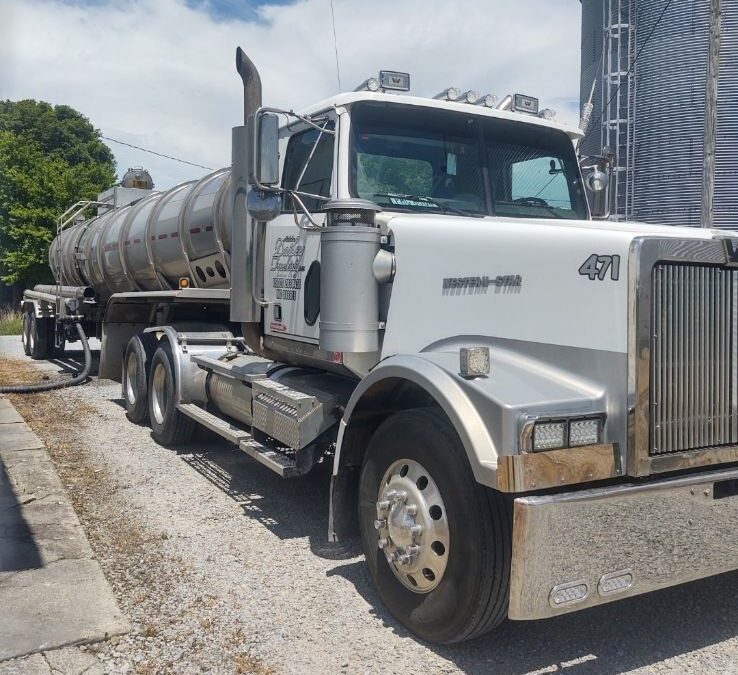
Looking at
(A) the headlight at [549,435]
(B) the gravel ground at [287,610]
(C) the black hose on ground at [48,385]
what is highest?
(A) the headlight at [549,435]

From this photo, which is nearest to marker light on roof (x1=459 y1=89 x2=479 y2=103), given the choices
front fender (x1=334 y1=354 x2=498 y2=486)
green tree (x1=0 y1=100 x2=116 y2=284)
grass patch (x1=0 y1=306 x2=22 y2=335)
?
front fender (x1=334 y1=354 x2=498 y2=486)

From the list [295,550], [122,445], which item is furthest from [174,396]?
[295,550]

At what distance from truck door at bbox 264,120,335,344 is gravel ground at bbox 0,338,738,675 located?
1365 mm

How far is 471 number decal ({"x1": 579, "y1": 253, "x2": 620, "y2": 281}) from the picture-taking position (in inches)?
127

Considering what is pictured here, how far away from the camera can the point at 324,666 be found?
11.5 ft

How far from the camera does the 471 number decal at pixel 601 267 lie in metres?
3.22

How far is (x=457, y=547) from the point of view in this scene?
341cm

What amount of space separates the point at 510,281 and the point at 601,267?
0.53m

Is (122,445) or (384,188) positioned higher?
(384,188)

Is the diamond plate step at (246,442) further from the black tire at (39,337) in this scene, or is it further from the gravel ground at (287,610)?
the black tire at (39,337)

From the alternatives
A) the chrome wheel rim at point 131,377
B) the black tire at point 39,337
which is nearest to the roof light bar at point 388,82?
the chrome wheel rim at point 131,377

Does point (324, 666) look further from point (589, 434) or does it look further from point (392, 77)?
point (392, 77)

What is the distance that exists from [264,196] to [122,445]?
4.07m

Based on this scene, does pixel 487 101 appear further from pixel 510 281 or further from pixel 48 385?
pixel 48 385
